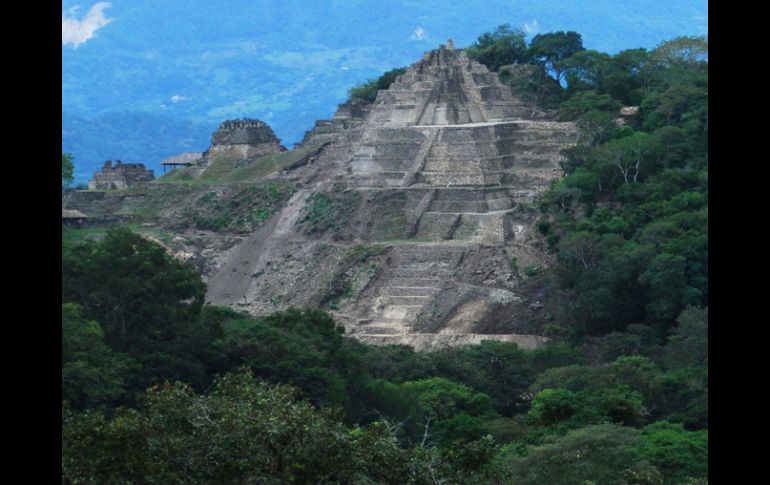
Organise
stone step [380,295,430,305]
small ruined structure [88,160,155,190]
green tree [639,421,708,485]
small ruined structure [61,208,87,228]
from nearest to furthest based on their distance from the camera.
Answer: green tree [639,421,708,485]
stone step [380,295,430,305]
small ruined structure [61,208,87,228]
small ruined structure [88,160,155,190]

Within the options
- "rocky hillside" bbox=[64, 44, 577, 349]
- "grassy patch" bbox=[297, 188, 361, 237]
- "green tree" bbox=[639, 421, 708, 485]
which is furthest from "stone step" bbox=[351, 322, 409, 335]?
"green tree" bbox=[639, 421, 708, 485]

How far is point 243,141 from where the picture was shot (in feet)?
212

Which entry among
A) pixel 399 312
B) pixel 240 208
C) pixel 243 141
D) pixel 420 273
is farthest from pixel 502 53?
pixel 399 312

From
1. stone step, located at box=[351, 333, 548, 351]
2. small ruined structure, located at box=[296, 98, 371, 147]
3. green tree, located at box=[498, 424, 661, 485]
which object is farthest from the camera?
small ruined structure, located at box=[296, 98, 371, 147]

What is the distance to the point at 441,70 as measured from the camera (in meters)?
56.9

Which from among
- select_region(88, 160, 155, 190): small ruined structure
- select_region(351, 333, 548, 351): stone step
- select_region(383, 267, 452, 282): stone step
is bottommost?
select_region(351, 333, 548, 351): stone step

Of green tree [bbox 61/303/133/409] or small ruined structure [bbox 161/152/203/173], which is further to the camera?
small ruined structure [bbox 161/152/203/173]

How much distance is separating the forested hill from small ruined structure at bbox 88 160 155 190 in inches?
904

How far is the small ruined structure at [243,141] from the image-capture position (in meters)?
64.4

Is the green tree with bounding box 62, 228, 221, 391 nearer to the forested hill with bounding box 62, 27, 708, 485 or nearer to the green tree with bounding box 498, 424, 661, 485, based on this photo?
the forested hill with bounding box 62, 27, 708, 485

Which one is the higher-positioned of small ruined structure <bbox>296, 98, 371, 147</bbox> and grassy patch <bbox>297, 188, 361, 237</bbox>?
small ruined structure <bbox>296, 98, 371, 147</bbox>

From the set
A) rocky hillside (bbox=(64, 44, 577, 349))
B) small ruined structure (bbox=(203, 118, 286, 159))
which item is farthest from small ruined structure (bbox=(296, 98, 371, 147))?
small ruined structure (bbox=(203, 118, 286, 159))

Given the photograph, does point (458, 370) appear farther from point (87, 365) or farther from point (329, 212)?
point (329, 212)

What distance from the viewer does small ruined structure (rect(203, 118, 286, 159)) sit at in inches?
2537
